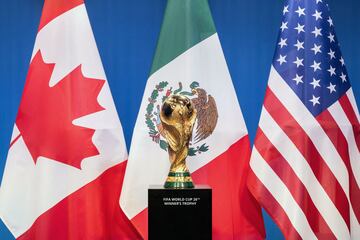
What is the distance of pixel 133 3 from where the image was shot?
10.6 ft

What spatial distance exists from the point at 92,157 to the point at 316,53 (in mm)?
1262

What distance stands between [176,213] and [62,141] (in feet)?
2.40

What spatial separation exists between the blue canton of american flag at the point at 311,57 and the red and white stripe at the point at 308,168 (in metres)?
0.04

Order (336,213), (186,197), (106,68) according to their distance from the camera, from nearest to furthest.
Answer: (186,197) → (336,213) → (106,68)

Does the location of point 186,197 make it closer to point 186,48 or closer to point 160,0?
point 186,48

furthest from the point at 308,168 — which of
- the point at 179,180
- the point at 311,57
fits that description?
the point at 179,180

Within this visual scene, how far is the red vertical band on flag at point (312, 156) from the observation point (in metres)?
2.60

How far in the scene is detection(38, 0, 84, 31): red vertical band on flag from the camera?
2.69m

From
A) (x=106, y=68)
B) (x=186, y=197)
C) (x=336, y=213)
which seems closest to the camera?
(x=186, y=197)

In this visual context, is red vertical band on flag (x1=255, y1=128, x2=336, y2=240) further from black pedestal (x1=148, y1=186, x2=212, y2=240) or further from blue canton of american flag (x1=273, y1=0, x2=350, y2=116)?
black pedestal (x1=148, y1=186, x2=212, y2=240)

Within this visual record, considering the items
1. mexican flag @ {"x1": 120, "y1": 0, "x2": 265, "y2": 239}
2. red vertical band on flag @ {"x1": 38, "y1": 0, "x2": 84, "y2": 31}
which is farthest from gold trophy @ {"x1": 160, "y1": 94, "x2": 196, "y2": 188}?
red vertical band on flag @ {"x1": 38, "y1": 0, "x2": 84, "y2": 31}

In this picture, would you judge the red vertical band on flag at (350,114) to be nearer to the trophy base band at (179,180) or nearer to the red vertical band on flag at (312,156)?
the red vertical band on flag at (312,156)

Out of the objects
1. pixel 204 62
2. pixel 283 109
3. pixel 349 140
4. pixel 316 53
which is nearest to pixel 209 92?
pixel 204 62

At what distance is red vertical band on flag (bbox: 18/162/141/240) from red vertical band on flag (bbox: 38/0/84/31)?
0.84 meters
